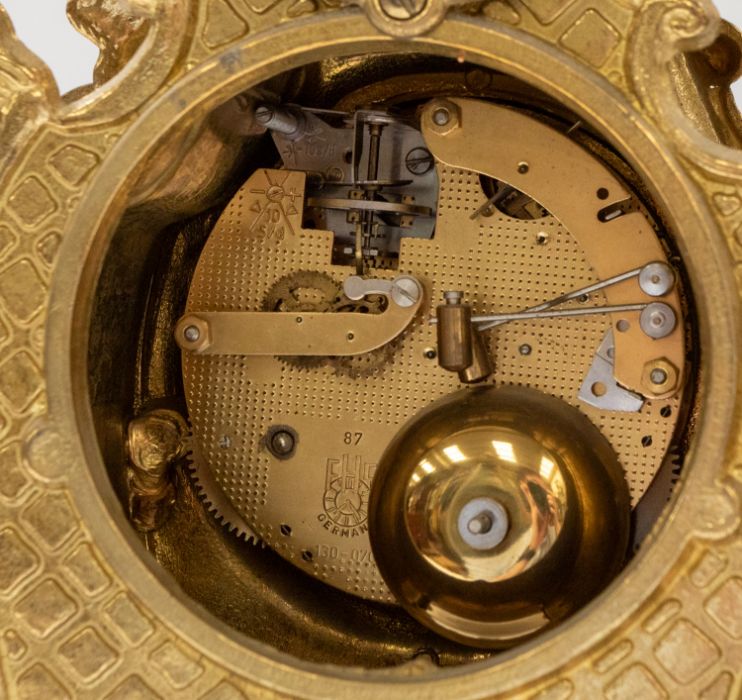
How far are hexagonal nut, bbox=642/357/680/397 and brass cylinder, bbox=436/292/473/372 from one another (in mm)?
228

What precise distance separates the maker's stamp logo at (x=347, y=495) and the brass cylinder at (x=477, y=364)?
193 millimetres

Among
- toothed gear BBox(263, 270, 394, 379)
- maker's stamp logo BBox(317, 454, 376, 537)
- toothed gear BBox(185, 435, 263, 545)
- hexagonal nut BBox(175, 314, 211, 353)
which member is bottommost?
toothed gear BBox(185, 435, 263, 545)

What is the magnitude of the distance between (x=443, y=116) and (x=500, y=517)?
54 cm

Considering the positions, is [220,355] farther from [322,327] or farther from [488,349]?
[488,349]

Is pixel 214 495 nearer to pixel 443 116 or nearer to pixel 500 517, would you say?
pixel 500 517

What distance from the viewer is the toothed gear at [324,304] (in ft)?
5.72

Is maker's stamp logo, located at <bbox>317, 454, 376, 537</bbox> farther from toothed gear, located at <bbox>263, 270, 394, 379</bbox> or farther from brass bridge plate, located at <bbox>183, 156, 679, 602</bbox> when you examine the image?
toothed gear, located at <bbox>263, 270, 394, 379</bbox>

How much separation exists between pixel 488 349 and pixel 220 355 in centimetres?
38

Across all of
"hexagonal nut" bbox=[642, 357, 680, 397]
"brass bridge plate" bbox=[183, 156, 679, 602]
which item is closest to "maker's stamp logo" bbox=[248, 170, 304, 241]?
"brass bridge plate" bbox=[183, 156, 679, 602]

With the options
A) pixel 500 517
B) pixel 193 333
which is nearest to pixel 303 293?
pixel 193 333

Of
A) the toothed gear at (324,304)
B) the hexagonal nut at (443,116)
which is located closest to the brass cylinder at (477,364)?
the toothed gear at (324,304)

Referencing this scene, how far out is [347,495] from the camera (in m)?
1.75

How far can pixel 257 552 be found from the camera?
1840 millimetres

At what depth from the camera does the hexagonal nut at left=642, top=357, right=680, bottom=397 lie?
1616 millimetres
